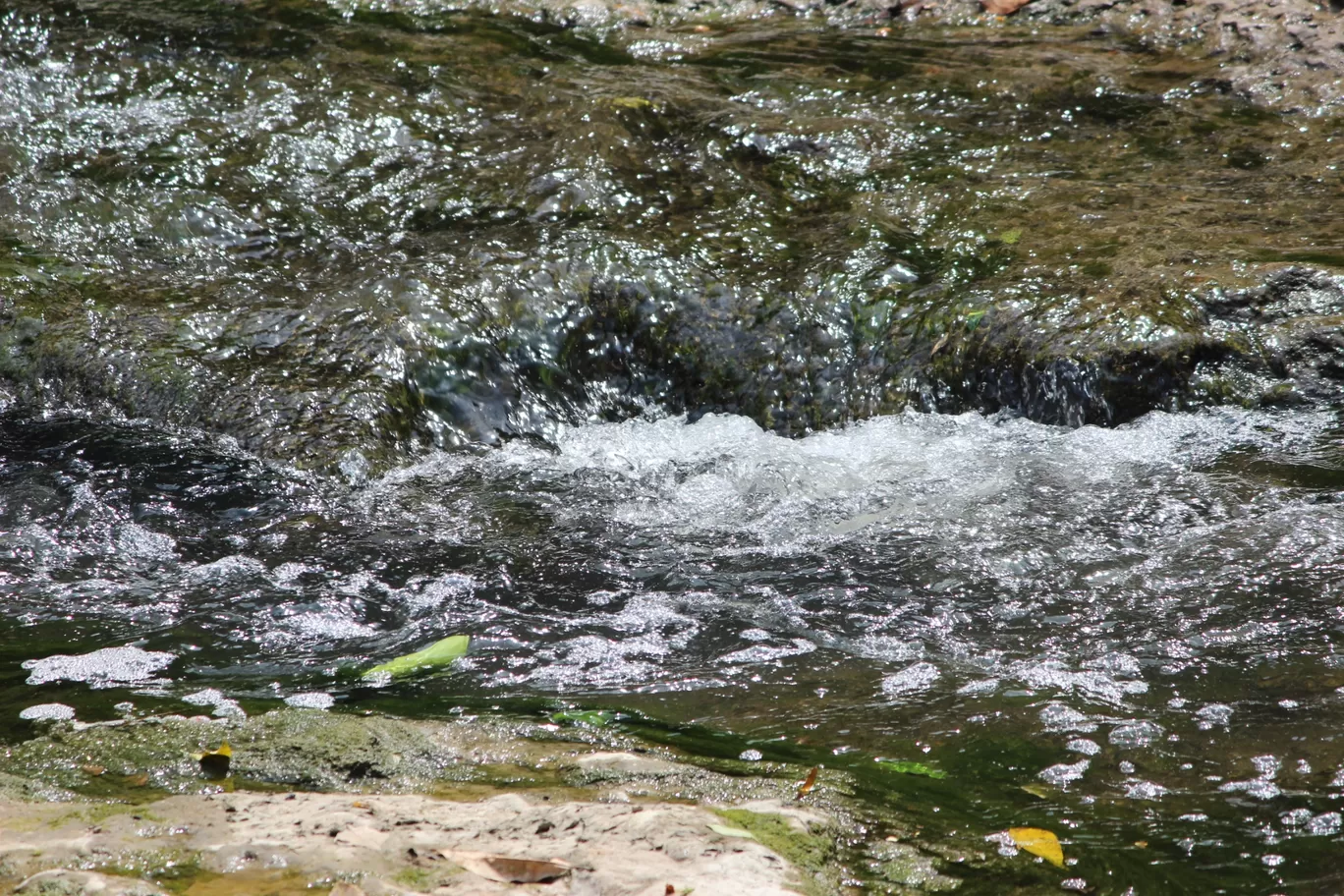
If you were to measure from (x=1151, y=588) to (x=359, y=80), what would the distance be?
536cm

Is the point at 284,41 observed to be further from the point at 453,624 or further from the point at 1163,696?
the point at 1163,696

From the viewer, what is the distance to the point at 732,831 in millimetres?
1890

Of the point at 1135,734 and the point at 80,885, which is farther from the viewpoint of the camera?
the point at 1135,734

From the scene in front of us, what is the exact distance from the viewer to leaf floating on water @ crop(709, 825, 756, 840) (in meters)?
1.87

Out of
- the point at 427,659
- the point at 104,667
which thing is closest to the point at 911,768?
the point at 427,659

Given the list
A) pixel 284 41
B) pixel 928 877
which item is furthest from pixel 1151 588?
pixel 284 41

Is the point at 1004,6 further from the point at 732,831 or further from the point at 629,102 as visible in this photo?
the point at 732,831

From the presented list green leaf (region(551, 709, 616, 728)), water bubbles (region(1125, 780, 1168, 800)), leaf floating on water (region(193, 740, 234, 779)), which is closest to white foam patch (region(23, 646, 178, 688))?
leaf floating on water (region(193, 740, 234, 779))

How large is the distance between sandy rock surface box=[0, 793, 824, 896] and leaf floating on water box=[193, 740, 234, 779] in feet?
0.66

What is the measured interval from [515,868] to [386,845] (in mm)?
225

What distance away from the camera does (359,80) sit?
6.64 metres

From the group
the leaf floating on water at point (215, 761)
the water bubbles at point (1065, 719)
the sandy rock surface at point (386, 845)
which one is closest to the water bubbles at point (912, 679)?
the water bubbles at point (1065, 719)

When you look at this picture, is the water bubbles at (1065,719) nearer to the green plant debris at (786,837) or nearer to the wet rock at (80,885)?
the green plant debris at (786,837)

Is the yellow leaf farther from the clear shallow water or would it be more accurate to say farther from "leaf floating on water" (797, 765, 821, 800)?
"leaf floating on water" (797, 765, 821, 800)
